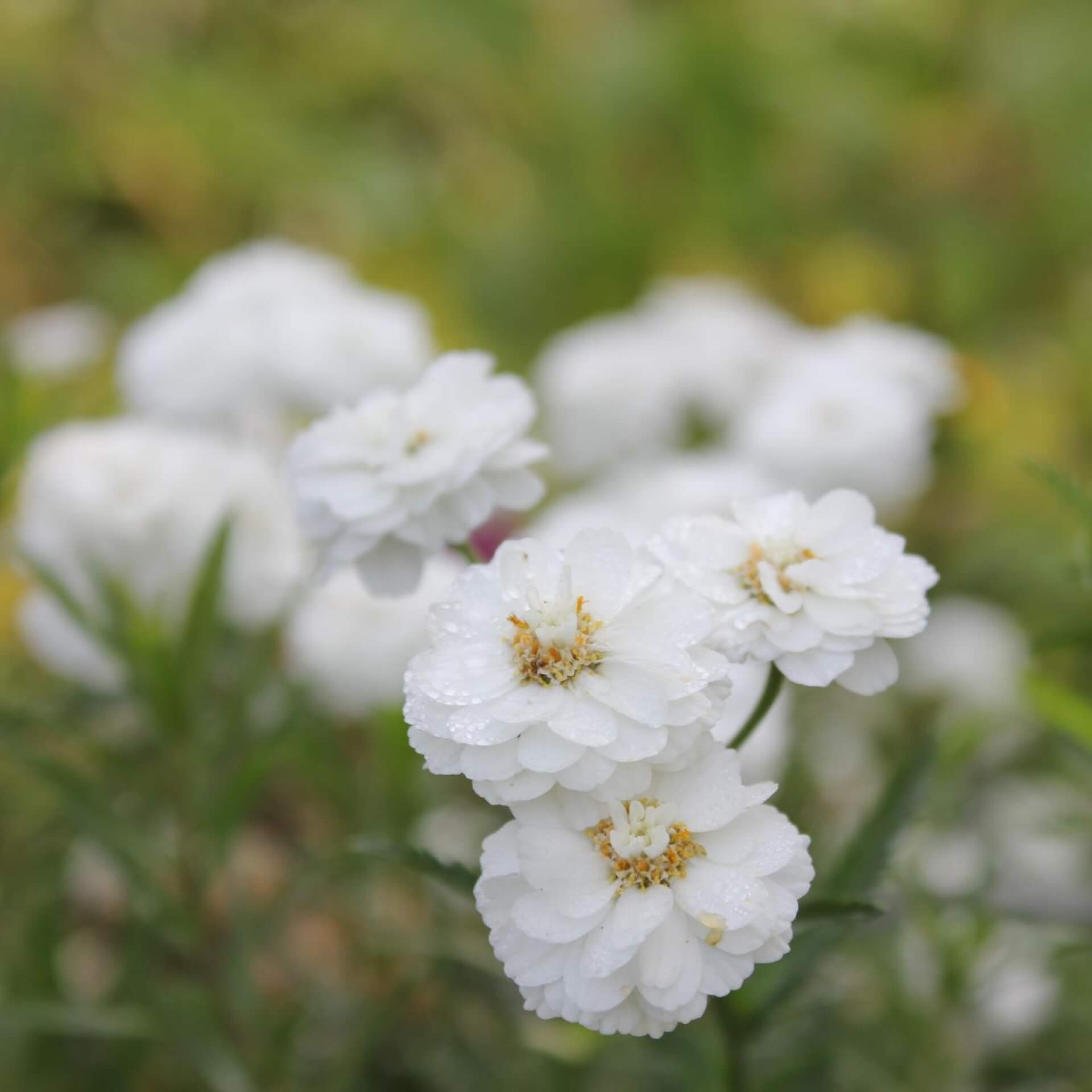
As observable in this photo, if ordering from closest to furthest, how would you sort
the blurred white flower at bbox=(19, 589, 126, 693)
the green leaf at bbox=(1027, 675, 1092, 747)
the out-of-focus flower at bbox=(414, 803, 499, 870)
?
the green leaf at bbox=(1027, 675, 1092, 747) < the blurred white flower at bbox=(19, 589, 126, 693) < the out-of-focus flower at bbox=(414, 803, 499, 870)

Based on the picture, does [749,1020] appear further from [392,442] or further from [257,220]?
[257,220]

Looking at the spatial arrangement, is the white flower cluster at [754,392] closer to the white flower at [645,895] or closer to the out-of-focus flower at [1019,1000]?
the out-of-focus flower at [1019,1000]

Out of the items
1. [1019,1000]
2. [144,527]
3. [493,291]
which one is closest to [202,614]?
[144,527]

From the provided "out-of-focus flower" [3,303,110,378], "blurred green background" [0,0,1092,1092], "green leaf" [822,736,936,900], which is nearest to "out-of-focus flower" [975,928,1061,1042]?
"blurred green background" [0,0,1092,1092]

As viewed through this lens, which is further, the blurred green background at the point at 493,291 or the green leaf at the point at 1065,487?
the blurred green background at the point at 493,291

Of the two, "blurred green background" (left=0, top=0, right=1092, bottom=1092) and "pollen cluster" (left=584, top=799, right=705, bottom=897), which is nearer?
"pollen cluster" (left=584, top=799, right=705, bottom=897)

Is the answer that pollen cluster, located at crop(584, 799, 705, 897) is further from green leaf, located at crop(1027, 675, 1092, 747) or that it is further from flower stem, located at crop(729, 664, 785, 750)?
green leaf, located at crop(1027, 675, 1092, 747)

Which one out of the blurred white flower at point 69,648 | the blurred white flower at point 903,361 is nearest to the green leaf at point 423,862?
the blurred white flower at point 69,648

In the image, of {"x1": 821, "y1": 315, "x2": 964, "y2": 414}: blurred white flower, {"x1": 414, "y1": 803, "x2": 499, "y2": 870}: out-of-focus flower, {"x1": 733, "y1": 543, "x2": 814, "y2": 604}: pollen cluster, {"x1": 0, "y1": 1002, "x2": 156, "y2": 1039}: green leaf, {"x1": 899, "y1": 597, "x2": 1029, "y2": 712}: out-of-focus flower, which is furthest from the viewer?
{"x1": 899, "y1": 597, "x2": 1029, "y2": 712}: out-of-focus flower
